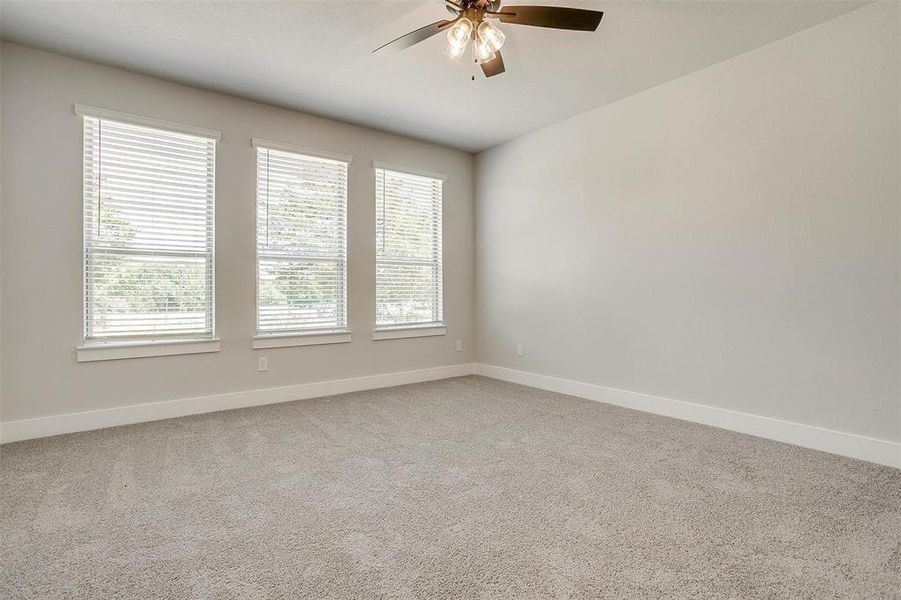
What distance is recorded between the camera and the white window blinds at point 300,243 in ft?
13.4

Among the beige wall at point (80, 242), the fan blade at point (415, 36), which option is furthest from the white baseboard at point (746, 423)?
the fan blade at point (415, 36)

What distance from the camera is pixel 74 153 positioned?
3.26 metres

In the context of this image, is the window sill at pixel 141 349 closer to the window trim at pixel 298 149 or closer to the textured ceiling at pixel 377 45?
the window trim at pixel 298 149

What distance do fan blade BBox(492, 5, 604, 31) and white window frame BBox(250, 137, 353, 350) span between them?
8.43 feet

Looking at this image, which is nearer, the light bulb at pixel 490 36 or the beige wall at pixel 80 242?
the light bulb at pixel 490 36

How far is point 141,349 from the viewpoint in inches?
138

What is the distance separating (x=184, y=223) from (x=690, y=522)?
3.99m

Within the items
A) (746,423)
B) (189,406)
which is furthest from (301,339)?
(746,423)

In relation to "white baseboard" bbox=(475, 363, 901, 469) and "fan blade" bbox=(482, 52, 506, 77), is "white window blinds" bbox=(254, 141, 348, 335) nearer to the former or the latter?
"fan blade" bbox=(482, 52, 506, 77)

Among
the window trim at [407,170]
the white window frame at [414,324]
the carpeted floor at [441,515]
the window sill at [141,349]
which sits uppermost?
the window trim at [407,170]

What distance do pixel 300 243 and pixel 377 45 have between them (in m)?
1.94

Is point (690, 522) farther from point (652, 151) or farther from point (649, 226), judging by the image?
point (652, 151)

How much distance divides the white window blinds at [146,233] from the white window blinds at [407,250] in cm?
165

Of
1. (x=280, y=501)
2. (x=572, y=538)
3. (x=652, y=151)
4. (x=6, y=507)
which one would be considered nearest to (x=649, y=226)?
(x=652, y=151)
